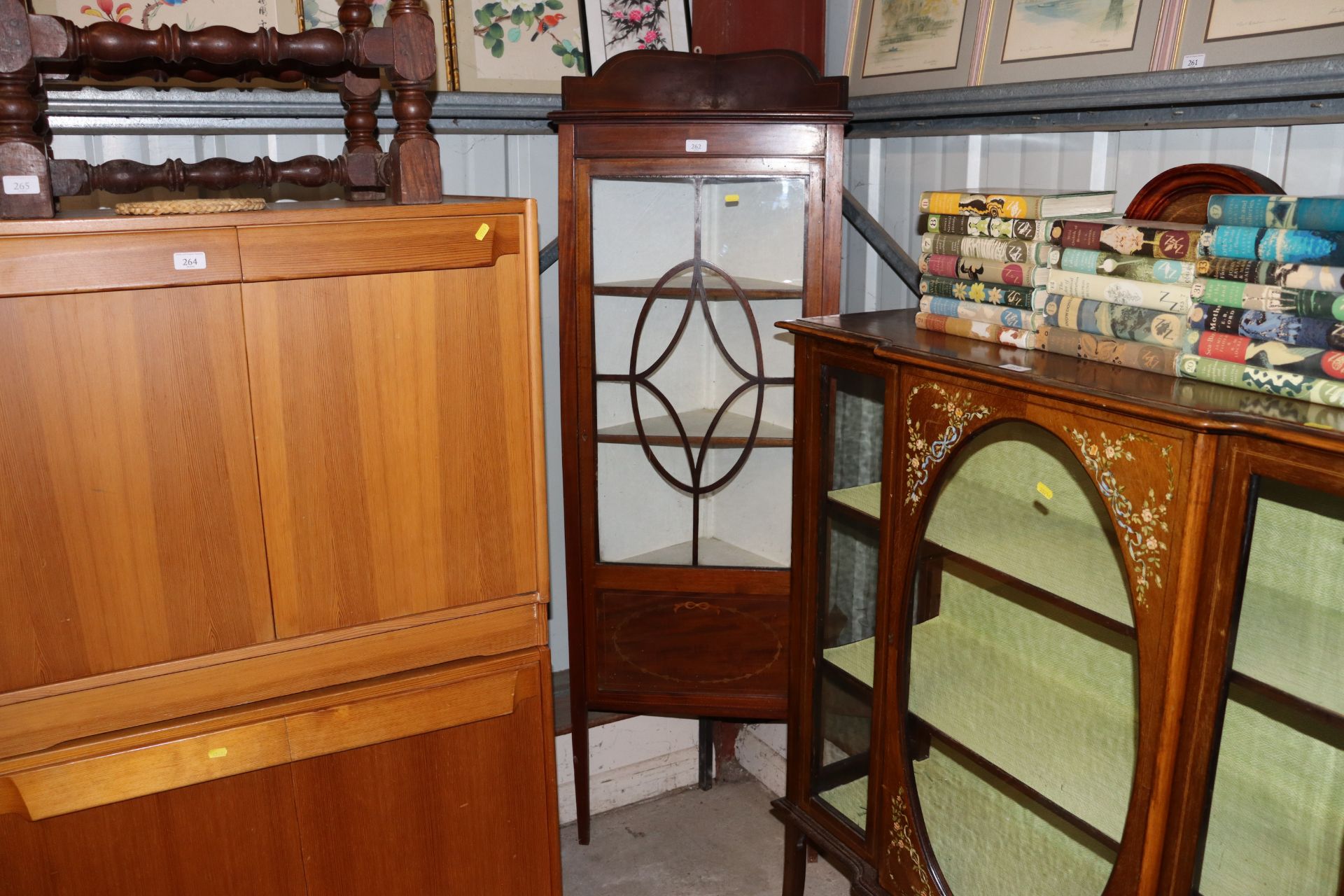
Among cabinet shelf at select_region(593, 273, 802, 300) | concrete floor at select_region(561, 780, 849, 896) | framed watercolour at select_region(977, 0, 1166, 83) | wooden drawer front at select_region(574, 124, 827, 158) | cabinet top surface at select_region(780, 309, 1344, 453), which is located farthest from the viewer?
concrete floor at select_region(561, 780, 849, 896)

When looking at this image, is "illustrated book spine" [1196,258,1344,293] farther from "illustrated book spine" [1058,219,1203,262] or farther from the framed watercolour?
the framed watercolour

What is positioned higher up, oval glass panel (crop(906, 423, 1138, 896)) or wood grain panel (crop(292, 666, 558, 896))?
oval glass panel (crop(906, 423, 1138, 896))

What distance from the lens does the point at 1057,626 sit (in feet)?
5.55

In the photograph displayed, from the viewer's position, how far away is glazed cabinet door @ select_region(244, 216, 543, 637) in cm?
175

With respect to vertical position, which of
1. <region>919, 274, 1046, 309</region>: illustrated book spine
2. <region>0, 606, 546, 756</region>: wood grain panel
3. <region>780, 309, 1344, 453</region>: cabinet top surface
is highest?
<region>919, 274, 1046, 309</region>: illustrated book spine

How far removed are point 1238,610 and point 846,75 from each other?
62.6 inches

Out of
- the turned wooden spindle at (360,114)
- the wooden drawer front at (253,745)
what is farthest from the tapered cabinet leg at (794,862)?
the turned wooden spindle at (360,114)

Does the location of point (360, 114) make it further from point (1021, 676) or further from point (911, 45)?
point (1021, 676)

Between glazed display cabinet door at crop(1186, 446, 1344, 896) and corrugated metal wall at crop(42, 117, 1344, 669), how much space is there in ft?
2.12

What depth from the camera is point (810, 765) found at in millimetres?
2236

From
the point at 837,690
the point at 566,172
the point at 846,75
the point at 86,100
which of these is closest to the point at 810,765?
the point at 837,690

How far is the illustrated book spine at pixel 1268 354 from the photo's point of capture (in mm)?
1308

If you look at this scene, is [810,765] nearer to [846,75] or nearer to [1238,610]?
[1238,610]

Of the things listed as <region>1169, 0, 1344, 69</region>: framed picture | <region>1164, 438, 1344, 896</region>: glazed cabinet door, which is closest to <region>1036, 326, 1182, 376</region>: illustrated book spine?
<region>1164, 438, 1344, 896</region>: glazed cabinet door
